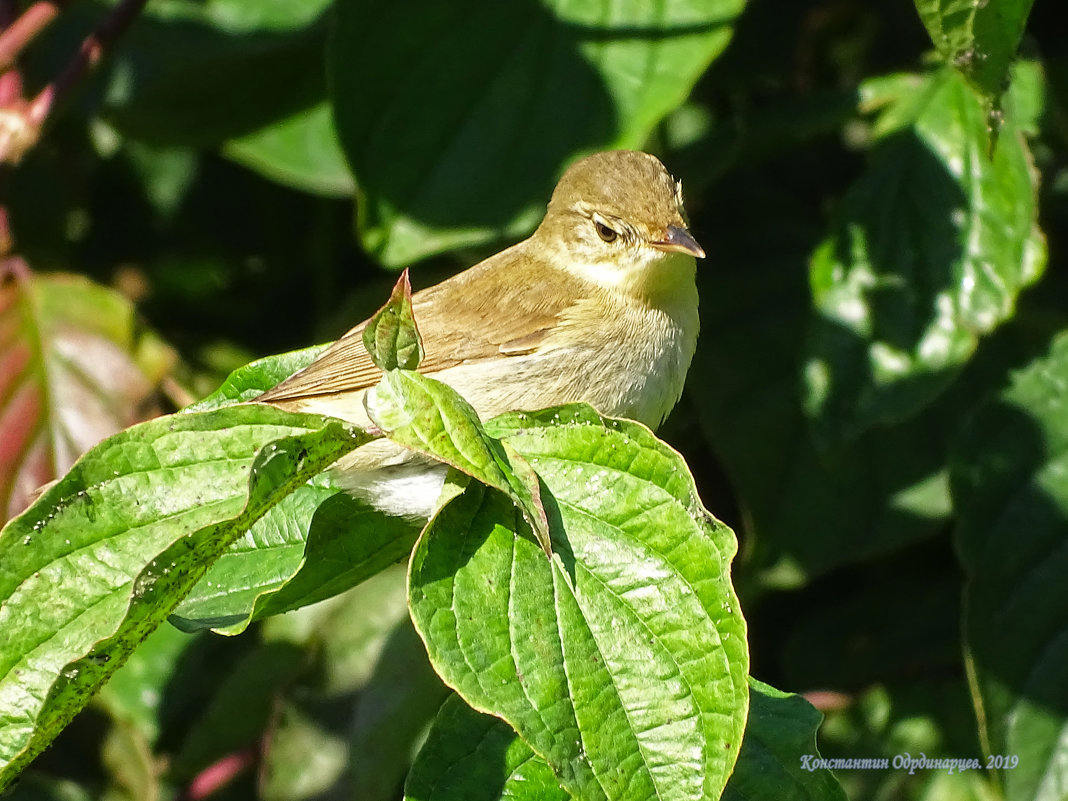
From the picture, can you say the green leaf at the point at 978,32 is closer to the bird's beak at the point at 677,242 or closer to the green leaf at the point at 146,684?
the bird's beak at the point at 677,242

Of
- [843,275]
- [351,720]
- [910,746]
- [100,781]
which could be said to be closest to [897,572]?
[910,746]

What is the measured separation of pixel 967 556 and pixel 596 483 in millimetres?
1402

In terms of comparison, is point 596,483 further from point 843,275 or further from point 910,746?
point 910,746

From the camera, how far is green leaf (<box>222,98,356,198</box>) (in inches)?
137

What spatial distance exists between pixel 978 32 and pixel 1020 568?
1.24 meters

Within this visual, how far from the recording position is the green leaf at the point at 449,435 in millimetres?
1549

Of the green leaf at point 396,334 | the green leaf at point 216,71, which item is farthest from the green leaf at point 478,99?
the green leaf at point 396,334

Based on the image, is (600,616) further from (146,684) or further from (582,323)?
(146,684)

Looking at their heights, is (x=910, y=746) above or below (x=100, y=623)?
below

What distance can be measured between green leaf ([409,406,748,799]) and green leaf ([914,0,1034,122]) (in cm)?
90

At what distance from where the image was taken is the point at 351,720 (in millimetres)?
2861

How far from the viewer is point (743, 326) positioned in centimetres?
341

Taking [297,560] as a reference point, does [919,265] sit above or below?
below

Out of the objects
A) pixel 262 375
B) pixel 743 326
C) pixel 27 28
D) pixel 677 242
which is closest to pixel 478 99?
pixel 677 242
